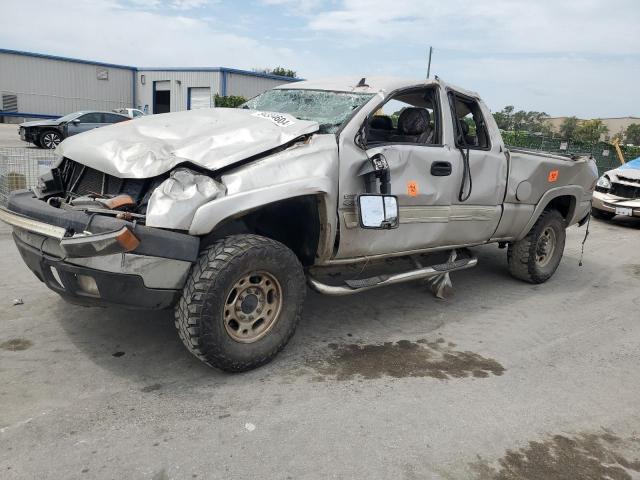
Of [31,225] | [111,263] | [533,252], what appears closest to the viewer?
[111,263]

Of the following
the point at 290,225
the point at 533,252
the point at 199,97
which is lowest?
the point at 533,252

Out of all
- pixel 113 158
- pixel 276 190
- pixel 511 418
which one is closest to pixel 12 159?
pixel 113 158

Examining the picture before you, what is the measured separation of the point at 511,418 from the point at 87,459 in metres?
2.31

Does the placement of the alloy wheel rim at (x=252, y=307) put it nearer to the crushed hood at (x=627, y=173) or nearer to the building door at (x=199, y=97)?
the crushed hood at (x=627, y=173)

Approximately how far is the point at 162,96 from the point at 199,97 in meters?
4.62

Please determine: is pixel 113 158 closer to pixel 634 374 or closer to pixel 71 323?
pixel 71 323

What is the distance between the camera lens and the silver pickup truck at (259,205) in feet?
10.1

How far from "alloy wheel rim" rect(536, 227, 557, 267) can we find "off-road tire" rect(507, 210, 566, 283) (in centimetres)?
3

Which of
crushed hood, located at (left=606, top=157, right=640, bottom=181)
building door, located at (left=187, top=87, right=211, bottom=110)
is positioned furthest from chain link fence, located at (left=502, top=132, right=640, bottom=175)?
building door, located at (left=187, top=87, right=211, bottom=110)

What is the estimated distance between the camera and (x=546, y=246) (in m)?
6.24

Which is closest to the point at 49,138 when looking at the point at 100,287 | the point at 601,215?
the point at 601,215

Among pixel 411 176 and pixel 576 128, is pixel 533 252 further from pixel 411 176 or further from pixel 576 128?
pixel 576 128

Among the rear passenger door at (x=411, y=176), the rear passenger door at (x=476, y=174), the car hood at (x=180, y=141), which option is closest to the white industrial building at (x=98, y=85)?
the rear passenger door at (x=476, y=174)

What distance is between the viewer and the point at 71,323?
13.5 ft
